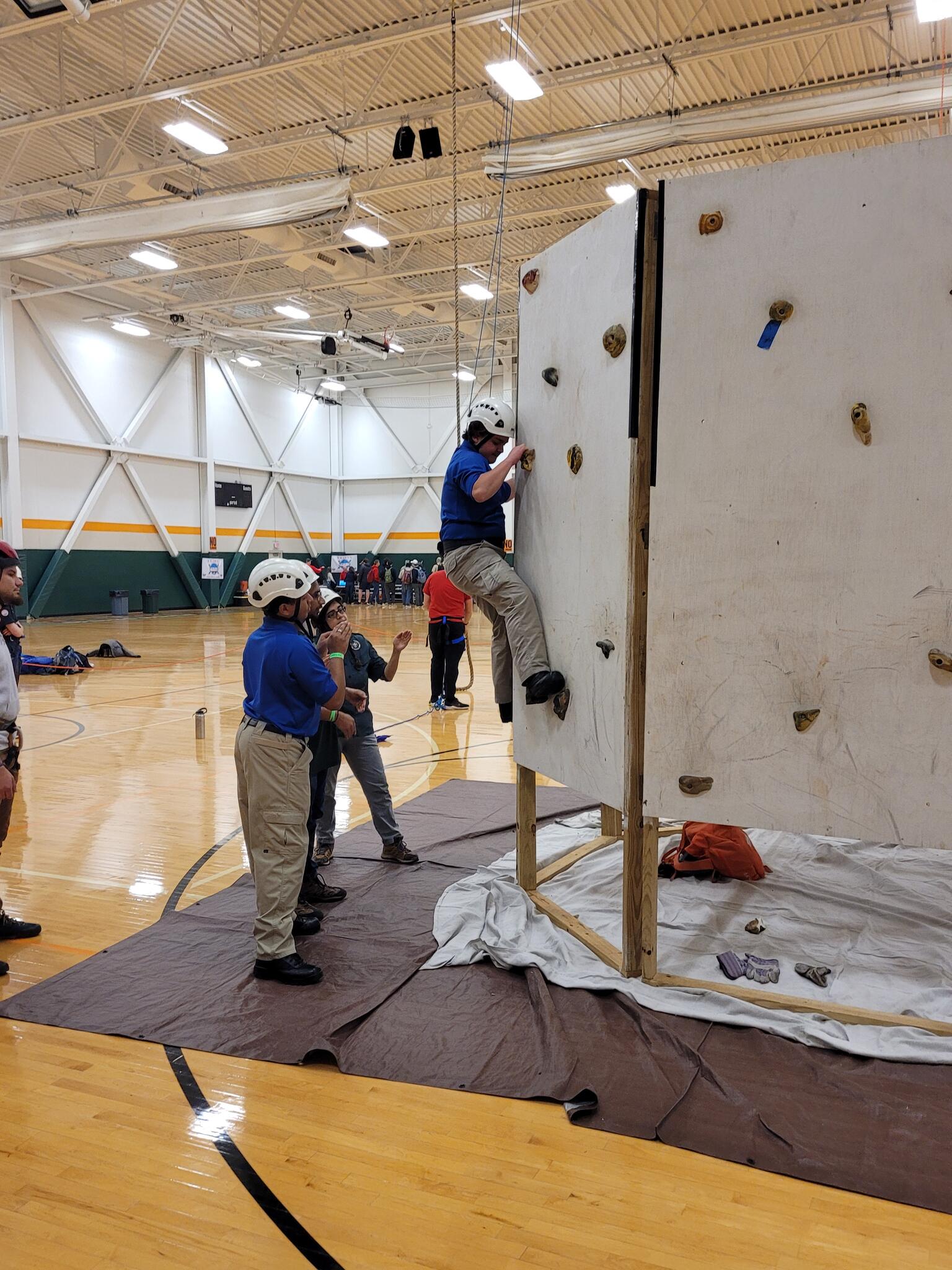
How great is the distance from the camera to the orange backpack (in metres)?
5.15

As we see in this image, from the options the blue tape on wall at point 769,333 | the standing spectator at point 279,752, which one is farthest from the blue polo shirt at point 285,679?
the blue tape on wall at point 769,333

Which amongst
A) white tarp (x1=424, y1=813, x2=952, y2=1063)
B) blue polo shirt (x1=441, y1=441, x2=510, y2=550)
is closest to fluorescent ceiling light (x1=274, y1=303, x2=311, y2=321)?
blue polo shirt (x1=441, y1=441, x2=510, y2=550)

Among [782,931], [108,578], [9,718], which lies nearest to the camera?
[9,718]

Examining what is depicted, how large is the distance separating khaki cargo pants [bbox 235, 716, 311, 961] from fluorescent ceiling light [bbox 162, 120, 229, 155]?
35.0ft

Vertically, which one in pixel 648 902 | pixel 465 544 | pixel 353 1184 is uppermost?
pixel 465 544

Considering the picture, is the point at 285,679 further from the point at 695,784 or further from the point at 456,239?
the point at 456,239

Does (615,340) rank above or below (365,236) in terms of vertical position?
below

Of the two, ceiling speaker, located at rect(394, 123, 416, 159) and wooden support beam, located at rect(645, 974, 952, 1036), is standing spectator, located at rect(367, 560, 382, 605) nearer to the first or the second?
ceiling speaker, located at rect(394, 123, 416, 159)

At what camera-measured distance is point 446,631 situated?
34.4 ft

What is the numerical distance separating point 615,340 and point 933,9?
748cm

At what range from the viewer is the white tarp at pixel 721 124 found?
1011 centimetres

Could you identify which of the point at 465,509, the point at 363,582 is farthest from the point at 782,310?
the point at 363,582

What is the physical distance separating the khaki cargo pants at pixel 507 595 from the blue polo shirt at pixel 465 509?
7cm

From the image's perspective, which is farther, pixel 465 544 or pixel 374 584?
pixel 374 584
